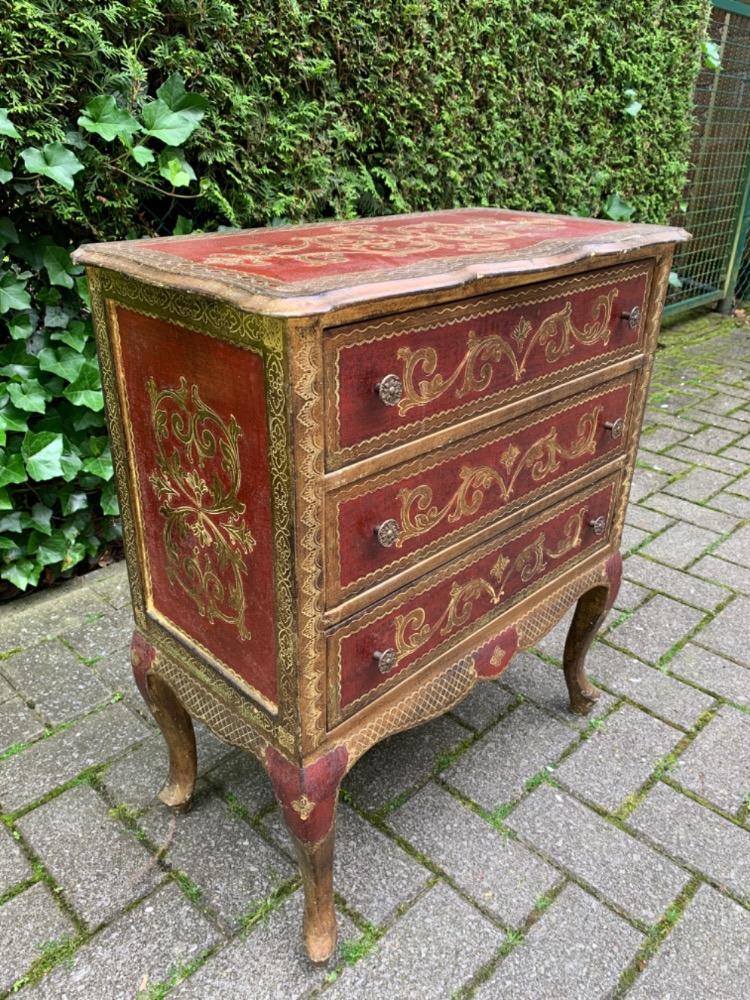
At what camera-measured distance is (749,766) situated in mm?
2186

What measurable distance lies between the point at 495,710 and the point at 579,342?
1217 mm

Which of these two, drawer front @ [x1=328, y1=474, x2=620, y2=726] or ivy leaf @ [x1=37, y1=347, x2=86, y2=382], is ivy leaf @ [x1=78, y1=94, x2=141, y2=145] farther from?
drawer front @ [x1=328, y1=474, x2=620, y2=726]

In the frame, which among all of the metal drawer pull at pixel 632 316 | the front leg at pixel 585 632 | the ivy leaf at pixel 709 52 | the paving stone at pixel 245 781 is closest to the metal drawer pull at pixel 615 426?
the metal drawer pull at pixel 632 316

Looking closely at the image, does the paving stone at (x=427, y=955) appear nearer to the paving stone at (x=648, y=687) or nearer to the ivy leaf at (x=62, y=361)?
the paving stone at (x=648, y=687)

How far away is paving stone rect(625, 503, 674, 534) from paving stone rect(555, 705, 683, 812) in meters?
1.30

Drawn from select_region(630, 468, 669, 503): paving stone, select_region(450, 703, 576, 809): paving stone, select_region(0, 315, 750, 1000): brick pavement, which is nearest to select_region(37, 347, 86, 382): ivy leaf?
select_region(0, 315, 750, 1000): brick pavement

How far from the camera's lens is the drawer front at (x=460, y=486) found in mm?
1363

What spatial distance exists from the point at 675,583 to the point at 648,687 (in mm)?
718

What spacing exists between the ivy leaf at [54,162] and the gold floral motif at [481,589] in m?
1.74

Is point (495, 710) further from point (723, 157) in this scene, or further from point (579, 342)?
point (723, 157)

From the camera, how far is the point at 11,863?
1870mm

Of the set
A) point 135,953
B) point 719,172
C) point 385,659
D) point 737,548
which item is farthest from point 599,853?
point 719,172

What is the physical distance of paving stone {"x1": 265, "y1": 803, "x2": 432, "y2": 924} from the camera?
1776mm

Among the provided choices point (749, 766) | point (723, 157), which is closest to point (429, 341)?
point (749, 766)
